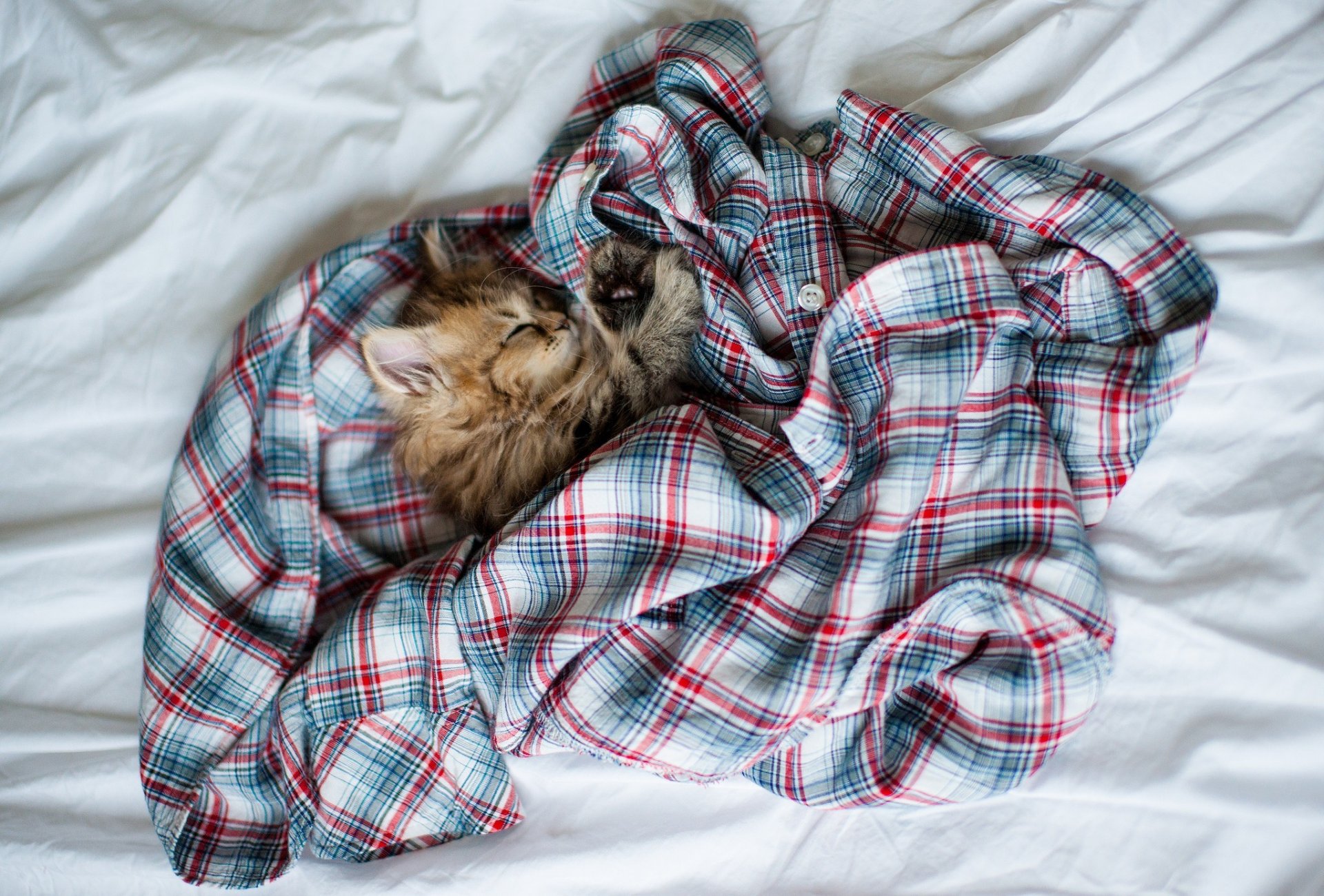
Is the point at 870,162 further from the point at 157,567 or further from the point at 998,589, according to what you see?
the point at 157,567

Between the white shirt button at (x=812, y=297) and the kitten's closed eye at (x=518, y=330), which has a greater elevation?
the white shirt button at (x=812, y=297)

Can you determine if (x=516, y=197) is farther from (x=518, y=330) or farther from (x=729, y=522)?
(x=729, y=522)

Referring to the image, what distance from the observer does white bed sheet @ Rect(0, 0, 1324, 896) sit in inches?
43.9

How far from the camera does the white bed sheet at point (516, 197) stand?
3.66ft

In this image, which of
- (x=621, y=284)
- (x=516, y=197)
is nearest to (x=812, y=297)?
(x=621, y=284)

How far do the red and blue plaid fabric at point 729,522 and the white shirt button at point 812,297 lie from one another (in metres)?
0.02

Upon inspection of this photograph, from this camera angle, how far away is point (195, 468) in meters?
1.47

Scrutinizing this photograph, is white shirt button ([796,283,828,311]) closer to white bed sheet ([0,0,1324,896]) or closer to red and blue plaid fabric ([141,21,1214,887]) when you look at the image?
red and blue plaid fabric ([141,21,1214,887])

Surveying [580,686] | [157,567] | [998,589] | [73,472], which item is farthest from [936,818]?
[73,472]

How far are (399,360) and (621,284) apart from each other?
43 centimetres

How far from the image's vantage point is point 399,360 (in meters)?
1.45

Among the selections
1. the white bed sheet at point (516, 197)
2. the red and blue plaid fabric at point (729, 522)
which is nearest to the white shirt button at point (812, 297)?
the red and blue plaid fabric at point (729, 522)

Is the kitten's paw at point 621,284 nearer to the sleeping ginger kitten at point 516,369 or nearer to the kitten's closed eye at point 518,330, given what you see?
the sleeping ginger kitten at point 516,369

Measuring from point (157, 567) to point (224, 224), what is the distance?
2.27ft
